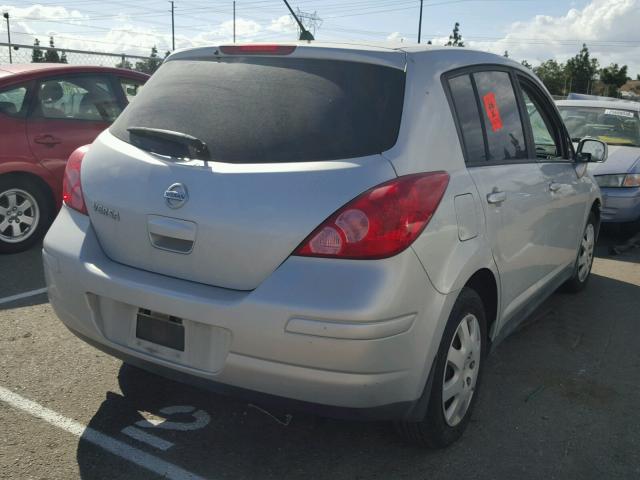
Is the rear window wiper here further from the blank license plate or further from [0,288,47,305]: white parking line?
[0,288,47,305]: white parking line

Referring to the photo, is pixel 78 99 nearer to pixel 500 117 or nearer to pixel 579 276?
pixel 500 117

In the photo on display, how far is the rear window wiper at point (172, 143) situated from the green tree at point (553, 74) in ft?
236

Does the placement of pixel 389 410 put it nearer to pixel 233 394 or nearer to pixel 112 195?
pixel 233 394

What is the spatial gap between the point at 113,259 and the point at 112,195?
0.27m

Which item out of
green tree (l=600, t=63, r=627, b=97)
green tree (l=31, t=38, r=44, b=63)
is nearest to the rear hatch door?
green tree (l=31, t=38, r=44, b=63)

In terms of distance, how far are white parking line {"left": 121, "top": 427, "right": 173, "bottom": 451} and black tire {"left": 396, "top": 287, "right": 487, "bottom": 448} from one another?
1.02 metres

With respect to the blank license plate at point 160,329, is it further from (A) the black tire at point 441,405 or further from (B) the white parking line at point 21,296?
(B) the white parking line at point 21,296

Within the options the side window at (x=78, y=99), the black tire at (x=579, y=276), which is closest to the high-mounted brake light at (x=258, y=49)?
the black tire at (x=579, y=276)

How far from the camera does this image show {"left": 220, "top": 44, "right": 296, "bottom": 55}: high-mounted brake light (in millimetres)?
2916

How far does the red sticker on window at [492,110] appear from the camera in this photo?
11.2 feet

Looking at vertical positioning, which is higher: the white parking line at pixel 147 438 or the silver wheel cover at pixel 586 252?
the silver wheel cover at pixel 586 252

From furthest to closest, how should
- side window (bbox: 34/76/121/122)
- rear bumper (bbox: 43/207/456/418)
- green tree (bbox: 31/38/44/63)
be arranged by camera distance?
green tree (bbox: 31/38/44/63) < side window (bbox: 34/76/121/122) < rear bumper (bbox: 43/207/456/418)

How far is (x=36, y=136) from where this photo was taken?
595cm

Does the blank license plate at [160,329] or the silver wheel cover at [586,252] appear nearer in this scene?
the blank license plate at [160,329]
